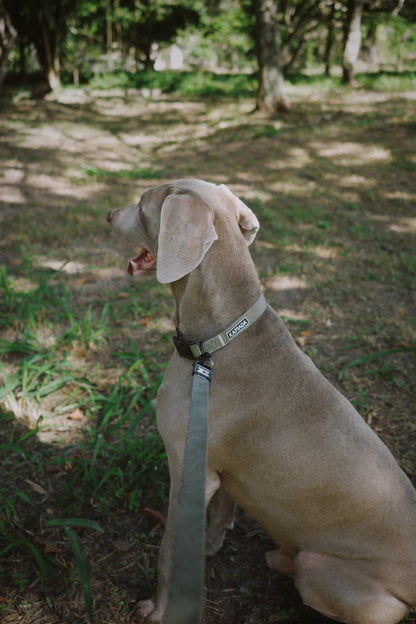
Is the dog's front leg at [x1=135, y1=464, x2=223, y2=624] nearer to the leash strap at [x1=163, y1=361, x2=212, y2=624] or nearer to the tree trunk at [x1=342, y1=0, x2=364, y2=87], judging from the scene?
the leash strap at [x1=163, y1=361, x2=212, y2=624]

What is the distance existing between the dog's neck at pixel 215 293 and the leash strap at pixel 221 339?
0.09 feet

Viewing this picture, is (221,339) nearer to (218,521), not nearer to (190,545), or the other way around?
(190,545)

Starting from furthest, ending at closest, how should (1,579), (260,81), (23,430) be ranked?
(260,81), (23,430), (1,579)

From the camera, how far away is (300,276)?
4.55 metres

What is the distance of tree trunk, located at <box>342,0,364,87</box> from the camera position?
12.0 metres

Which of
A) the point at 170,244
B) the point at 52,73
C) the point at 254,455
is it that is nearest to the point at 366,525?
the point at 254,455

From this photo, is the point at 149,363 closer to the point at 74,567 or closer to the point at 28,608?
the point at 74,567

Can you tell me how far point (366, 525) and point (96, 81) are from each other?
63.8 ft

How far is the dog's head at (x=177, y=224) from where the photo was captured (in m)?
1.69

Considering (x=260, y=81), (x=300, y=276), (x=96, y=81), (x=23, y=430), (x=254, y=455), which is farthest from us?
(x=96, y=81)

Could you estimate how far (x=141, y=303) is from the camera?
160 inches

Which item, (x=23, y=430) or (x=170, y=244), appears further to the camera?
(x=23, y=430)

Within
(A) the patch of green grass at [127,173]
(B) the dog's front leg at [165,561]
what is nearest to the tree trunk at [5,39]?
(A) the patch of green grass at [127,173]

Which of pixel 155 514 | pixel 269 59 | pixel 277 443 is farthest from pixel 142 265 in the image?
pixel 269 59
